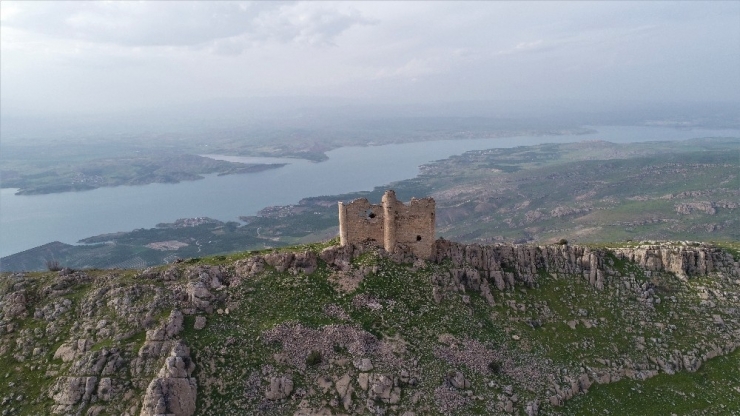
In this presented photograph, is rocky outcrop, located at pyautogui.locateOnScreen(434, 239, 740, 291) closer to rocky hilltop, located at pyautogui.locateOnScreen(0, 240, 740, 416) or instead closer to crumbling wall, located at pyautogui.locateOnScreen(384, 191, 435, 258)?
rocky hilltop, located at pyautogui.locateOnScreen(0, 240, 740, 416)

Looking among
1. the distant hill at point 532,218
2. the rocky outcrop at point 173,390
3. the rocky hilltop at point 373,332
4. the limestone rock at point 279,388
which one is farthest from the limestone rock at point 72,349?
the distant hill at point 532,218

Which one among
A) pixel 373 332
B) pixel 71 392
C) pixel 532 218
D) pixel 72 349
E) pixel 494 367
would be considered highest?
pixel 72 349

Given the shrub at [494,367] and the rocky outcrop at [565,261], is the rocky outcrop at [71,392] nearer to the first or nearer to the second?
the shrub at [494,367]

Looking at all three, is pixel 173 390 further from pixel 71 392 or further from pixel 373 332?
pixel 373 332

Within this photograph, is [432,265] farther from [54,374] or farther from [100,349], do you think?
[54,374]

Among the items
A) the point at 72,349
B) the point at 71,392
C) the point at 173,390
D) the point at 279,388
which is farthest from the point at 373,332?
the point at 72,349

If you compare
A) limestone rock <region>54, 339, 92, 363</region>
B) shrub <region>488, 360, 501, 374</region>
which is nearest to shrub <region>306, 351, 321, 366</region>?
shrub <region>488, 360, 501, 374</region>
